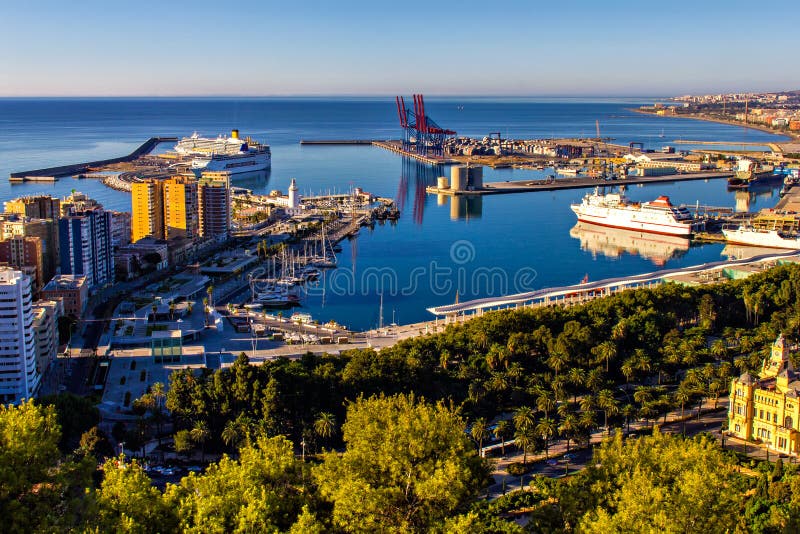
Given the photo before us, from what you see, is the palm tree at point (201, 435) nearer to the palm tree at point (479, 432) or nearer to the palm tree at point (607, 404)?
the palm tree at point (479, 432)

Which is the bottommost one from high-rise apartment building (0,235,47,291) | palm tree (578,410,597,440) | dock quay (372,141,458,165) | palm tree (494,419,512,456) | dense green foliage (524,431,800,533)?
palm tree (494,419,512,456)

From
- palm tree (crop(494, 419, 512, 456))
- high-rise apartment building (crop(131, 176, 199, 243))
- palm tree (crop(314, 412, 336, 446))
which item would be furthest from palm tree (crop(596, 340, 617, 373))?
high-rise apartment building (crop(131, 176, 199, 243))

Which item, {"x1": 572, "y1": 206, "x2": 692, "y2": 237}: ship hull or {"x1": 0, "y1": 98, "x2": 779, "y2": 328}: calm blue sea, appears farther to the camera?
{"x1": 572, "y1": 206, "x2": 692, "y2": 237}: ship hull

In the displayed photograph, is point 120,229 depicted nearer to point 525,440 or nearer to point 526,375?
point 526,375

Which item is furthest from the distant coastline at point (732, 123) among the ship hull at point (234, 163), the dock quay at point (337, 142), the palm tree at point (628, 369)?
the palm tree at point (628, 369)

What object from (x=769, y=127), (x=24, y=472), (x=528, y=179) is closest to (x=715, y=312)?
(x=24, y=472)

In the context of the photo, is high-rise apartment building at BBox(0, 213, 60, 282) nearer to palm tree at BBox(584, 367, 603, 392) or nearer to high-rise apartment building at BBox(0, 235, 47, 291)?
high-rise apartment building at BBox(0, 235, 47, 291)

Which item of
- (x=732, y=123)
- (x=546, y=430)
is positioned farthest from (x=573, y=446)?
(x=732, y=123)
